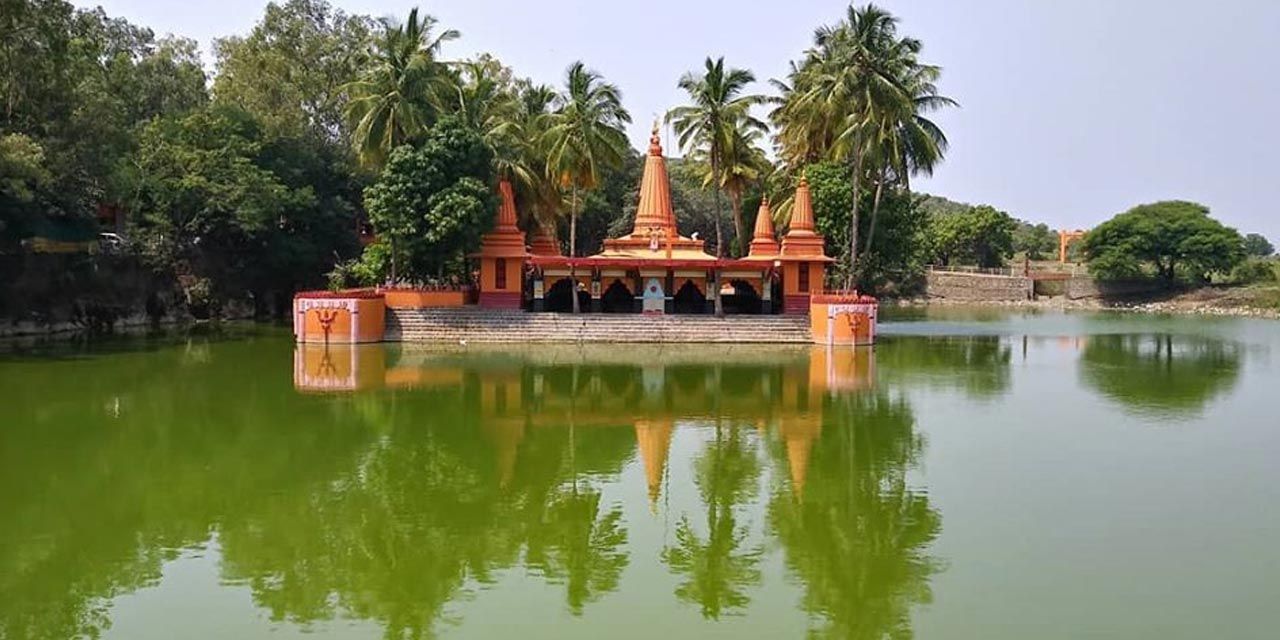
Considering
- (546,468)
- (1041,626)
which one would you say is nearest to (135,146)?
(546,468)

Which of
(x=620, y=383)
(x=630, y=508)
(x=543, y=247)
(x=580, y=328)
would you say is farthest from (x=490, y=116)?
(x=630, y=508)

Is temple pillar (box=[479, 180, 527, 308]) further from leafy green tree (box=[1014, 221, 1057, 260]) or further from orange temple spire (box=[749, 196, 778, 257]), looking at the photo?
leafy green tree (box=[1014, 221, 1057, 260])

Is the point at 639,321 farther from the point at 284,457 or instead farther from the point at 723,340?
the point at 284,457

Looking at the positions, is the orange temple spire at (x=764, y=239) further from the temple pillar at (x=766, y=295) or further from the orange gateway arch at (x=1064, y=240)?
the orange gateway arch at (x=1064, y=240)

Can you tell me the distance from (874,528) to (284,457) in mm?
6967

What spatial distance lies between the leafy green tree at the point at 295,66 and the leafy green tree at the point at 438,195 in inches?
484

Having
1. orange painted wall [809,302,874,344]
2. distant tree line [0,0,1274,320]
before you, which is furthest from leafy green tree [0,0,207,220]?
orange painted wall [809,302,874,344]

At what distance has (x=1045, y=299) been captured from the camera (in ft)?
195

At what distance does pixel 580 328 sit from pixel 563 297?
144 inches

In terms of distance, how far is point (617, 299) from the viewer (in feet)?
102

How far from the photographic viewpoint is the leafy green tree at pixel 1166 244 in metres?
54.8

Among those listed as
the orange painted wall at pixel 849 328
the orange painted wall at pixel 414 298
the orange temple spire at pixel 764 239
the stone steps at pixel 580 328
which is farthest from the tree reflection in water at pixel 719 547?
the orange temple spire at pixel 764 239

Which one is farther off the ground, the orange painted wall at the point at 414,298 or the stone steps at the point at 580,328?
the orange painted wall at the point at 414,298

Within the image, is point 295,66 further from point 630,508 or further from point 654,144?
point 630,508
